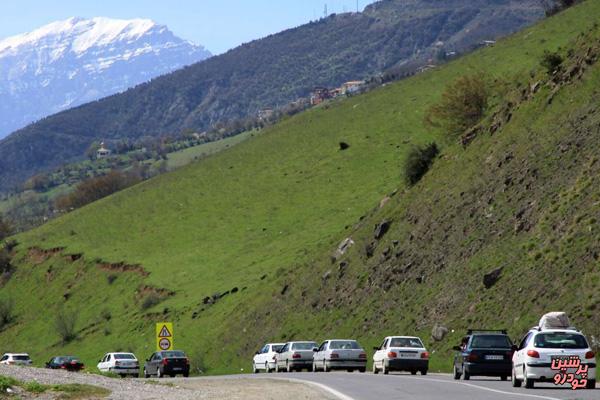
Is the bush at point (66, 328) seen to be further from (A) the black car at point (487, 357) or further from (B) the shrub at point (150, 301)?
(A) the black car at point (487, 357)

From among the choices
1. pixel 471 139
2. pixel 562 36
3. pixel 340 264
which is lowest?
pixel 340 264

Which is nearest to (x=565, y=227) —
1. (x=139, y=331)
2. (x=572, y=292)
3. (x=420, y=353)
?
(x=572, y=292)

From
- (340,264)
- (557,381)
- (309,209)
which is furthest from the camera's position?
(309,209)

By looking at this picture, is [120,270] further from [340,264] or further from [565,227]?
[565,227]

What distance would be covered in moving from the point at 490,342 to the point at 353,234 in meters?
41.2

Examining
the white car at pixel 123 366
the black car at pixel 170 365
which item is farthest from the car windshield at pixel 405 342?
the white car at pixel 123 366

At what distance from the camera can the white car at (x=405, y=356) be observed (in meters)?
42.2

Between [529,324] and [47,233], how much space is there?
3464 inches

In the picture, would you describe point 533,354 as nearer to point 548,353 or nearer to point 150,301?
point 548,353

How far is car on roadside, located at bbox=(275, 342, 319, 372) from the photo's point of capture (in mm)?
52406

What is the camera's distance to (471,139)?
7319 cm

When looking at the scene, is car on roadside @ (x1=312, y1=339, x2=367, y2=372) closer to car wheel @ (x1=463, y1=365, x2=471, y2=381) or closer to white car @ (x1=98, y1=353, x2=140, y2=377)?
car wheel @ (x1=463, y1=365, x2=471, y2=381)

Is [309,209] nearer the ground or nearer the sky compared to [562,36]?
nearer the ground

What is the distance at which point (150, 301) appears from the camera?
3698 inches
